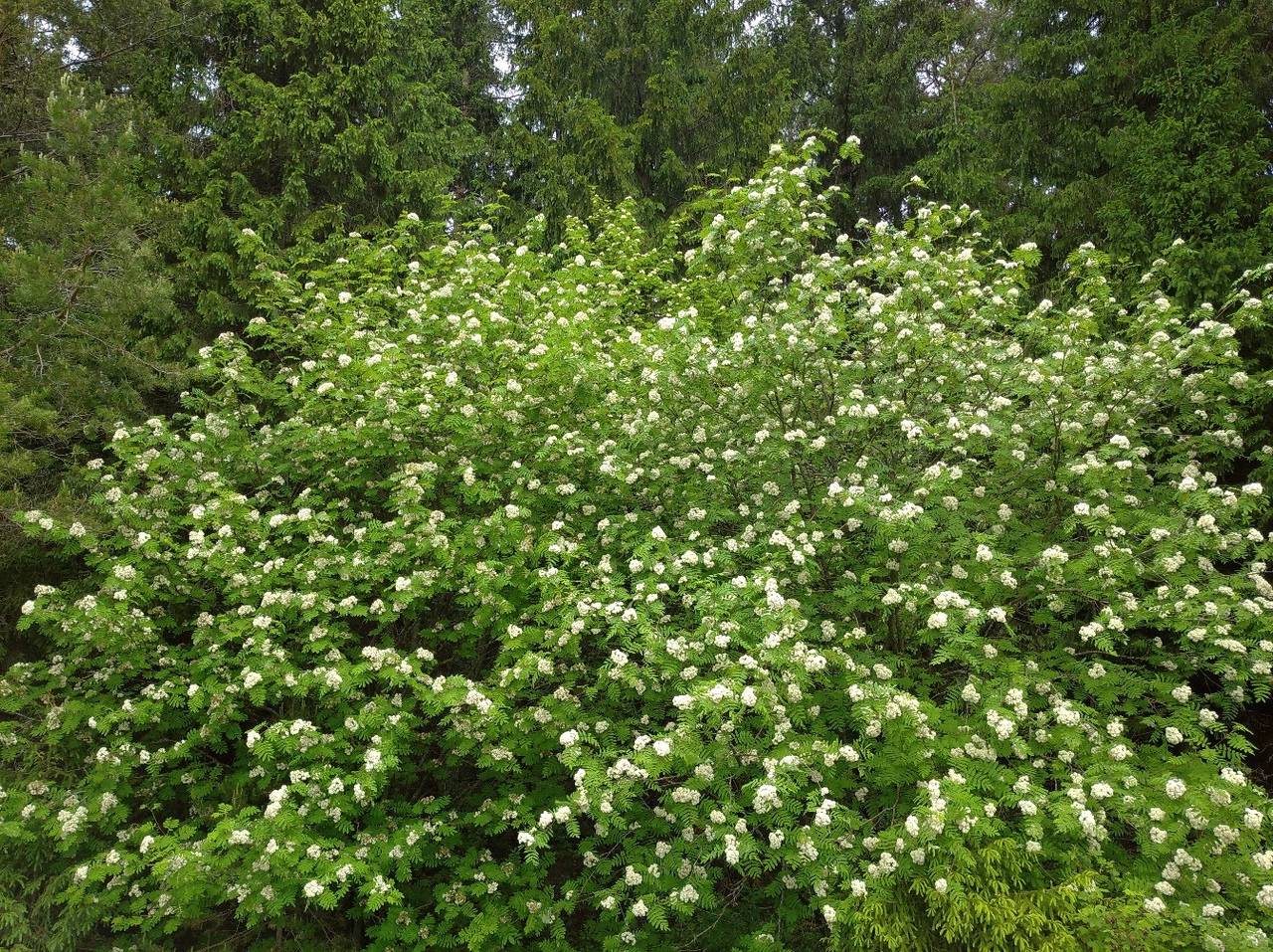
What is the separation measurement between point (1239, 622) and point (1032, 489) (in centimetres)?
132

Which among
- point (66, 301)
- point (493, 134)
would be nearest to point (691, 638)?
point (66, 301)

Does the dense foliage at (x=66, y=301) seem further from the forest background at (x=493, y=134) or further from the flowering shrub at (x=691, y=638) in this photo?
the flowering shrub at (x=691, y=638)

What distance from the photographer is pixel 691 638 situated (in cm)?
384

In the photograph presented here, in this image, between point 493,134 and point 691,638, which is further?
point 493,134

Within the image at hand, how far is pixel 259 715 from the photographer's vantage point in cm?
577

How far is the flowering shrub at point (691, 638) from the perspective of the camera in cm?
345

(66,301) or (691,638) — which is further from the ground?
(66,301)

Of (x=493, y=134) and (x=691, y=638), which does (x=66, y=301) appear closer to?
(x=691, y=638)

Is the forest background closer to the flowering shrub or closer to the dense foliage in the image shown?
the dense foliage

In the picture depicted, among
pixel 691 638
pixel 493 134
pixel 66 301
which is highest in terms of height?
pixel 493 134

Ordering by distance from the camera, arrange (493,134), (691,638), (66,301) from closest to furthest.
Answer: (691,638), (66,301), (493,134)

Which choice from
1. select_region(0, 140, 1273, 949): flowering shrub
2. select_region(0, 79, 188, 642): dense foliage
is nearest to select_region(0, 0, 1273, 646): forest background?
select_region(0, 79, 188, 642): dense foliage

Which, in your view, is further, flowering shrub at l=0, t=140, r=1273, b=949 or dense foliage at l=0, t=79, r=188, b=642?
dense foliage at l=0, t=79, r=188, b=642

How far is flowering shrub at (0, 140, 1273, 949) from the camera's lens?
3.45m
